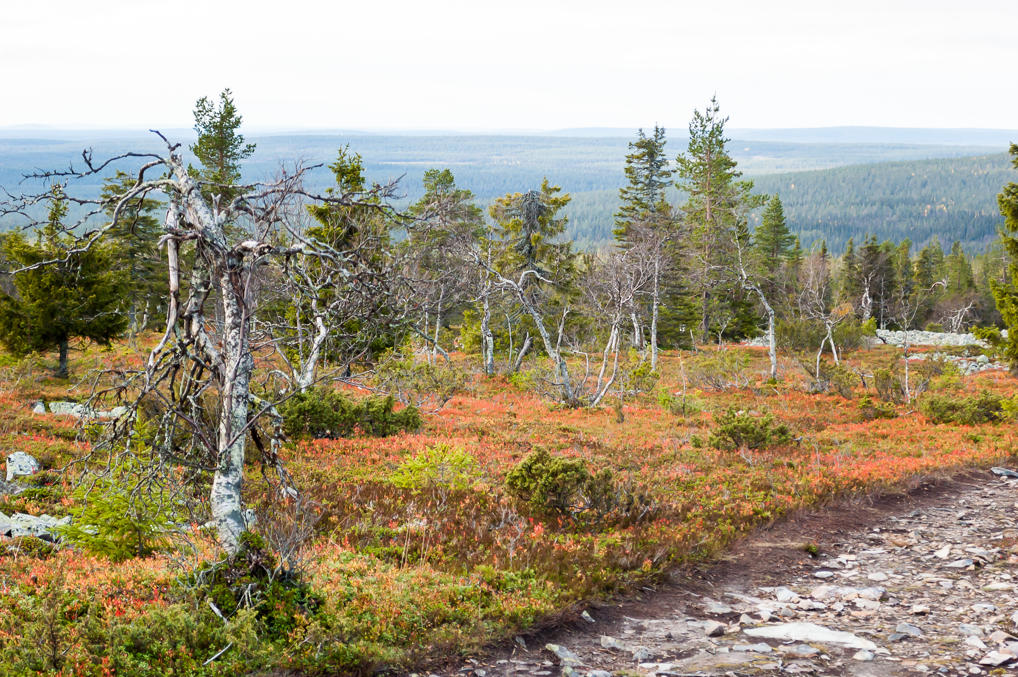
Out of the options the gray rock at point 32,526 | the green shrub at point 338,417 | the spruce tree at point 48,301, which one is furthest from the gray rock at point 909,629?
the spruce tree at point 48,301

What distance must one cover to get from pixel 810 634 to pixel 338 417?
35.0 feet

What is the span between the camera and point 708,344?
45656mm

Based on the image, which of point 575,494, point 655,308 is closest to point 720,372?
point 655,308

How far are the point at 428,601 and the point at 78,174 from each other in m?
4.67

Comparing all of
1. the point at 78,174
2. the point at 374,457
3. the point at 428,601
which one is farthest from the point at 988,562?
the point at 78,174

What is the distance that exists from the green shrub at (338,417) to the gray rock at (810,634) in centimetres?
1008

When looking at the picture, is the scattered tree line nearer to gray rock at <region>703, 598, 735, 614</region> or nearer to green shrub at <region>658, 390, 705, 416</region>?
green shrub at <region>658, 390, 705, 416</region>

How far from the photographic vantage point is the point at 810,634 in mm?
6629

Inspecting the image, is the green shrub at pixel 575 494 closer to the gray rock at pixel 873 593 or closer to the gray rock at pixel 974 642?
the gray rock at pixel 873 593

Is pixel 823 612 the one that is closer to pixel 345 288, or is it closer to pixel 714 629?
pixel 714 629

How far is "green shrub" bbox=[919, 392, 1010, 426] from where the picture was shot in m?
17.7

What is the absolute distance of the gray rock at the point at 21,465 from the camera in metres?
10.2

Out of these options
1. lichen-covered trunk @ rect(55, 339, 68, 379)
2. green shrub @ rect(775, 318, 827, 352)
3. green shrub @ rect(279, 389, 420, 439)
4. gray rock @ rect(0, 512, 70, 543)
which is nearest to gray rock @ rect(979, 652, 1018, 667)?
gray rock @ rect(0, 512, 70, 543)

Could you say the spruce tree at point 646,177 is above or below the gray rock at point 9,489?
above
